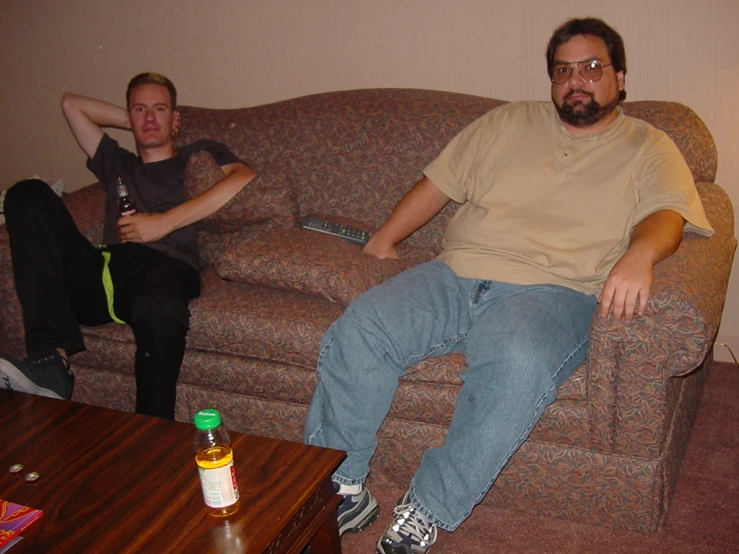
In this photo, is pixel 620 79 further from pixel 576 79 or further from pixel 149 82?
pixel 149 82

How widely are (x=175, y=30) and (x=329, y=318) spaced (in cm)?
175

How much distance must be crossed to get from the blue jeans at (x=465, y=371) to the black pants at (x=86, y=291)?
460mm

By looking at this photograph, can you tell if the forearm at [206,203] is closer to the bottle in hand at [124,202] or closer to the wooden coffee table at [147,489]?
the bottle in hand at [124,202]

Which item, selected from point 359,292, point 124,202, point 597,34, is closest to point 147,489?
point 359,292

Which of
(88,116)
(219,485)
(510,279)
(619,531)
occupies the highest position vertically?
(88,116)

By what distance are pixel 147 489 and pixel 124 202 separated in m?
1.35

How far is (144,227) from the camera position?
2.40 metres

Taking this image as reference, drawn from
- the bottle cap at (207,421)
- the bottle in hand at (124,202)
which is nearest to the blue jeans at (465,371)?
the bottle cap at (207,421)

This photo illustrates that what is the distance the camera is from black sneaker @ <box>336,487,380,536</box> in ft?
5.86

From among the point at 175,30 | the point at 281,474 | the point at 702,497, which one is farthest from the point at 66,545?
the point at 175,30

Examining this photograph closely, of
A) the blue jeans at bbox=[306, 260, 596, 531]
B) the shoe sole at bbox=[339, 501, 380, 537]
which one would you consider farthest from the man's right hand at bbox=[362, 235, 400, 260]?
the shoe sole at bbox=[339, 501, 380, 537]

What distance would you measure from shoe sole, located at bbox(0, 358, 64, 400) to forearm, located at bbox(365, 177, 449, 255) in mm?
1014

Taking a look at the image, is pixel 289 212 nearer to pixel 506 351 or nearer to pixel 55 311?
pixel 55 311

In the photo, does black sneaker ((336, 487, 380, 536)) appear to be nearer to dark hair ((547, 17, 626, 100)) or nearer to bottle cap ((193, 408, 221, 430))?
bottle cap ((193, 408, 221, 430))
